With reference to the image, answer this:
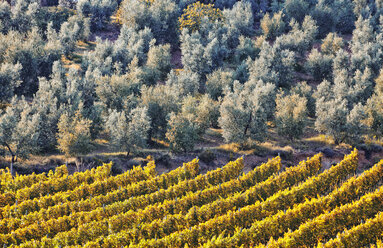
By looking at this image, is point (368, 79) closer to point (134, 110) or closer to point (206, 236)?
point (134, 110)

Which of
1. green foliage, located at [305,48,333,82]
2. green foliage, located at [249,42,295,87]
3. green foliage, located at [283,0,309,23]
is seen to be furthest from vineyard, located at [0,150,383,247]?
green foliage, located at [283,0,309,23]

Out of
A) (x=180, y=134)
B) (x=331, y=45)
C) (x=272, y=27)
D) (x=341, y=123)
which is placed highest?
(x=272, y=27)

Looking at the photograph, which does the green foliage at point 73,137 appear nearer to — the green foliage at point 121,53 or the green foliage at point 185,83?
the green foliage at point 121,53

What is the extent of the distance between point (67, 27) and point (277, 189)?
70650mm

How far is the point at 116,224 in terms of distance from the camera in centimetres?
3869

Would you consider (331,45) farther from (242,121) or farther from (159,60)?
(242,121)

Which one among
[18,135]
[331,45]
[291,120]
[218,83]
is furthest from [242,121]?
[331,45]

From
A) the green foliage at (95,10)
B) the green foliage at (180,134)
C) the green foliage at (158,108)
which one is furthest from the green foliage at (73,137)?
the green foliage at (95,10)

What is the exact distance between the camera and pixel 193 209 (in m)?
40.3

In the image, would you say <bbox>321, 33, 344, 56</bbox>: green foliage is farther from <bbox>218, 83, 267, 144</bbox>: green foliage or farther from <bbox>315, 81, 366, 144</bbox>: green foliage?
<bbox>218, 83, 267, 144</bbox>: green foliage

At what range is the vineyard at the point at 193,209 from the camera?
36.6 m

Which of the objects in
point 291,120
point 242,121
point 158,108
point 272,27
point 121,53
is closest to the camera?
point 242,121

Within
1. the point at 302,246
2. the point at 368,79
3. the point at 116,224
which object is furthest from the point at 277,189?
the point at 368,79

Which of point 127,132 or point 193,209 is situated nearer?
point 193,209
